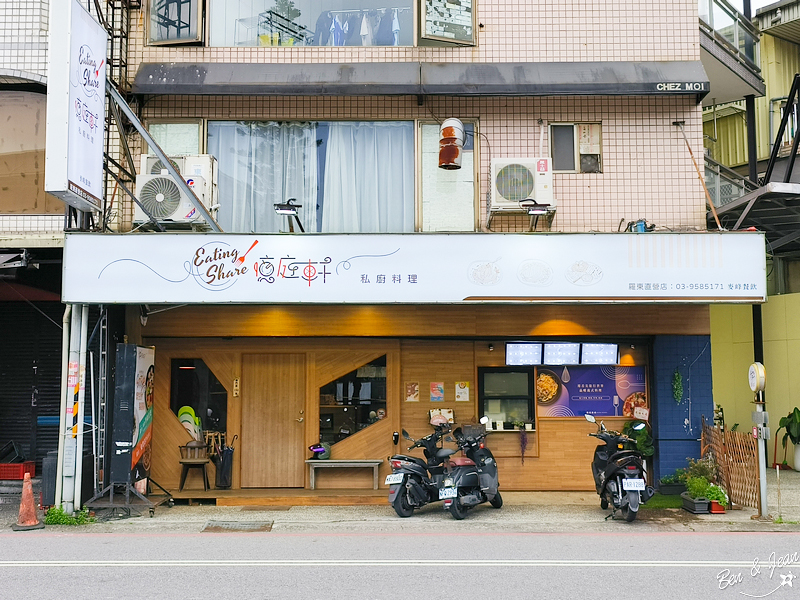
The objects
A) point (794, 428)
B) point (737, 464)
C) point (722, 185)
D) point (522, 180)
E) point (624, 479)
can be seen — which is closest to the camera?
point (624, 479)

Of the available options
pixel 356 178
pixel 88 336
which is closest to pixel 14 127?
pixel 88 336

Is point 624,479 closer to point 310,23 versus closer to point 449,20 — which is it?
point 449,20

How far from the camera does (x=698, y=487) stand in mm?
11742

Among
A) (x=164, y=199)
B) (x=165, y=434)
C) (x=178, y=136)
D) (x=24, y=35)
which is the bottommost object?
(x=165, y=434)

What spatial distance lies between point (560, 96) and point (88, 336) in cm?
872

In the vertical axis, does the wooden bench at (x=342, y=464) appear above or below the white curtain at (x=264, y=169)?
below

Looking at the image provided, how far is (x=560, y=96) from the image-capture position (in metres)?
13.3

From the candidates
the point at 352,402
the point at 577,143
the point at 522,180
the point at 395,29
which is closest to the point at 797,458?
the point at 577,143

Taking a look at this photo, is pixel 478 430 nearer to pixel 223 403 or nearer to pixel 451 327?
pixel 451 327

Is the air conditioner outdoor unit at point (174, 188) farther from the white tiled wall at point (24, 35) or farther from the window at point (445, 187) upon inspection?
the window at point (445, 187)

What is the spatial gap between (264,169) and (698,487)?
28.6 feet

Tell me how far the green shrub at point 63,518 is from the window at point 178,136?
6.05 meters

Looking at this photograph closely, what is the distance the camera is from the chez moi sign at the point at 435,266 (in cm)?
1102

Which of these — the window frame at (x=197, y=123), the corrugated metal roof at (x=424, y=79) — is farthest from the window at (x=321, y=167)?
the corrugated metal roof at (x=424, y=79)
